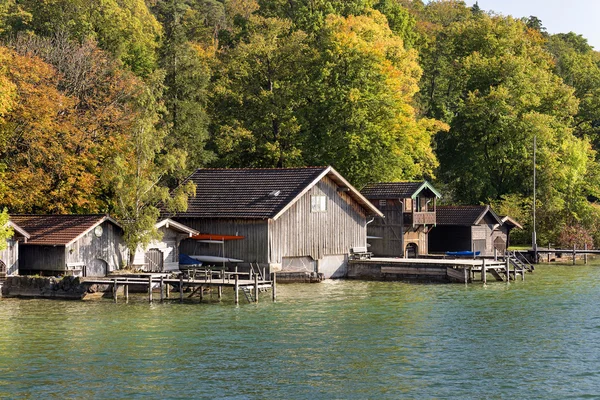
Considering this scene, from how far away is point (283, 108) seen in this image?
79125 millimetres

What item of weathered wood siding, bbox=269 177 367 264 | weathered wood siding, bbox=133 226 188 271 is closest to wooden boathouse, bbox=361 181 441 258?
weathered wood siding, bbox=269 177 367 264

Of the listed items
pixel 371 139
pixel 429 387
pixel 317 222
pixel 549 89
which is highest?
pixel 549 89

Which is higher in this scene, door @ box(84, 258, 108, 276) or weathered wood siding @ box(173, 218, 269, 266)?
weathered wood siding @ box(173, 218, 269, 266)

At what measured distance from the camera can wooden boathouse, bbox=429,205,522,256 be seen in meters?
76.6

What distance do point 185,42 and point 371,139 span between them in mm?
17309

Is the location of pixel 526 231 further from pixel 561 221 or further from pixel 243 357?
pixel 243 357

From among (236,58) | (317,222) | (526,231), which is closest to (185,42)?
(236,58)

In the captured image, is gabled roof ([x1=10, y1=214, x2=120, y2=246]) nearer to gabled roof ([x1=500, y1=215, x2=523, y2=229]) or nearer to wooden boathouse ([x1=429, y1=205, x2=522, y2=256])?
wooden boathouse ([x1=429, y1=205, x2=522, y2=256])

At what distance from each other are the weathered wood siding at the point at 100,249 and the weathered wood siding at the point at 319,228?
9.22m

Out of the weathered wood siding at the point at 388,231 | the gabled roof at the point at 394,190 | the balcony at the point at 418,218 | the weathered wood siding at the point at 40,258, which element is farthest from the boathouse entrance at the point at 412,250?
the weathered wood siding at the point at 40,258

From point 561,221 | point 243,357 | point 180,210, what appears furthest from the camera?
point 561,221

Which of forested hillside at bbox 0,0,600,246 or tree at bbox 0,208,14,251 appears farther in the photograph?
forested hillside at bbox 0,0,600,246

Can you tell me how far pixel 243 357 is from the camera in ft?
109

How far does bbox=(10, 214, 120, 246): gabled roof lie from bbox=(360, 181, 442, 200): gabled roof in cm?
2385
